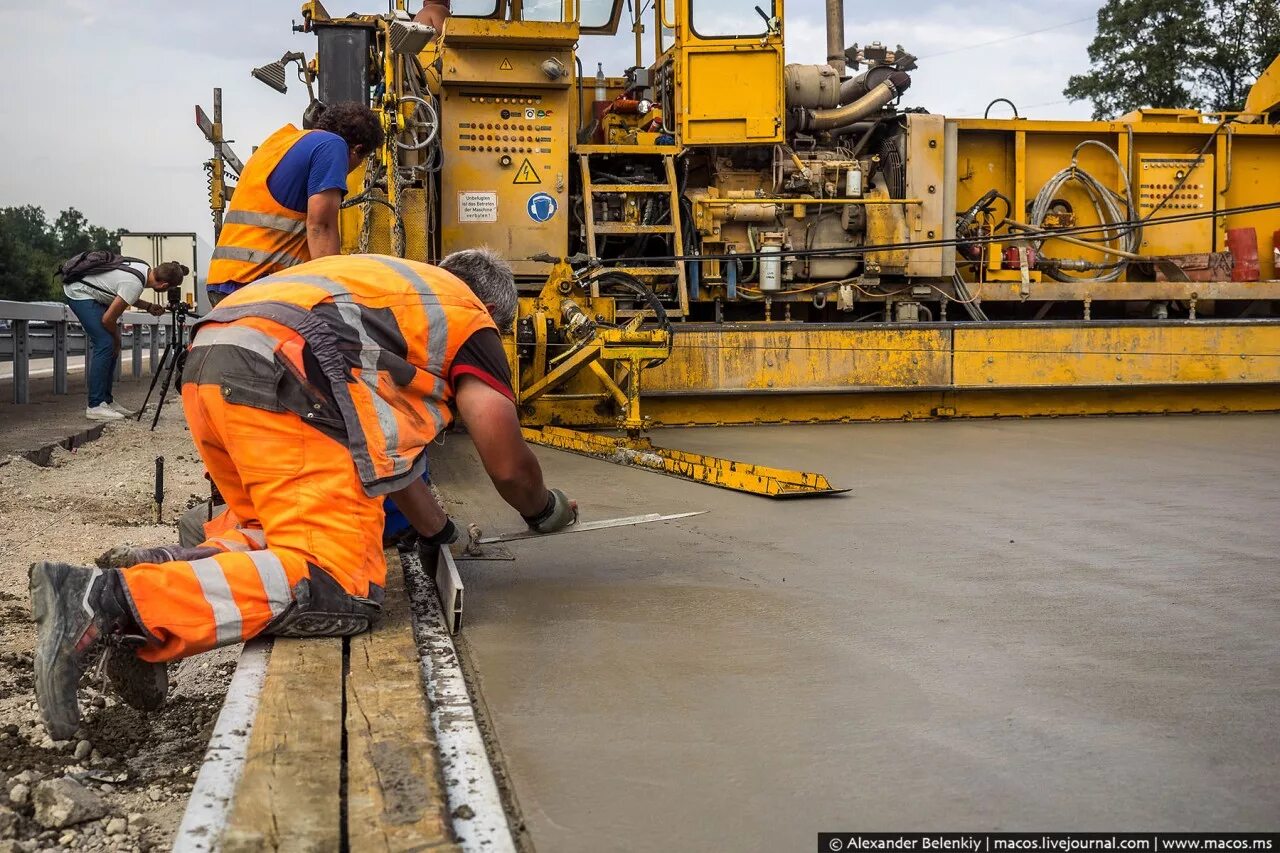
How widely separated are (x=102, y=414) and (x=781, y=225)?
16.7 ft

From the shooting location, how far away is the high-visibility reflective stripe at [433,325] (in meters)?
3.08

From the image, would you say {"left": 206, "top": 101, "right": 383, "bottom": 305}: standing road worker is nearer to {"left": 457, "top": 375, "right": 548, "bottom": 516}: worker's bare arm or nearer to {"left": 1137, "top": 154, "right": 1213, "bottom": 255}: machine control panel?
{"left": 457, "top": 375, "right": 548, "bottom": 516}: worker's bare arm

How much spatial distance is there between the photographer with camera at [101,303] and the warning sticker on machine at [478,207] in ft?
9.13

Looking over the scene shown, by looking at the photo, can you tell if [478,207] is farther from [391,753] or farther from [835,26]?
[835,26]

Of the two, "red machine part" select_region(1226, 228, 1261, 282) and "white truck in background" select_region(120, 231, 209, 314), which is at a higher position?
"white truck in background" select_region(120, 231, 209, 314)

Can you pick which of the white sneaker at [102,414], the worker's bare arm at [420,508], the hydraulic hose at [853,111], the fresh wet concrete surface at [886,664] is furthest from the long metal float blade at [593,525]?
the white sneaker at [102,414]

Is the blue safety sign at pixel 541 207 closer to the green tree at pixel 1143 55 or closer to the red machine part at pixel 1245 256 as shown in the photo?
the red machine part at pixel 1245 256

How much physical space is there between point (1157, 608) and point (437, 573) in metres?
1.98

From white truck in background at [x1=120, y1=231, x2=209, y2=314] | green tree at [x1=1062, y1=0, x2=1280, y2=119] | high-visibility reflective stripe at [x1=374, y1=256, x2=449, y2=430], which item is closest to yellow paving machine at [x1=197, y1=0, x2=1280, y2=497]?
high-visibility reflective stripe at [x1=374, y1=256, x2=449, y2=430]

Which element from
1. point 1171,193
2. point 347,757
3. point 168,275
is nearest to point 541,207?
point 168,275

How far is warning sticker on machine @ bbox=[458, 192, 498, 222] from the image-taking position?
8438 millimetres

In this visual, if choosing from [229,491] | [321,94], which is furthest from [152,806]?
[321,94]

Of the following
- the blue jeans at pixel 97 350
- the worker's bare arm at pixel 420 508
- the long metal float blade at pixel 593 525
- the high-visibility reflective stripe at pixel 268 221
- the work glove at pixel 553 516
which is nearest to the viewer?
the worker's bare arm at pixel 420 508

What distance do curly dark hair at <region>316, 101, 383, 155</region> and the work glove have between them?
5.84ft
